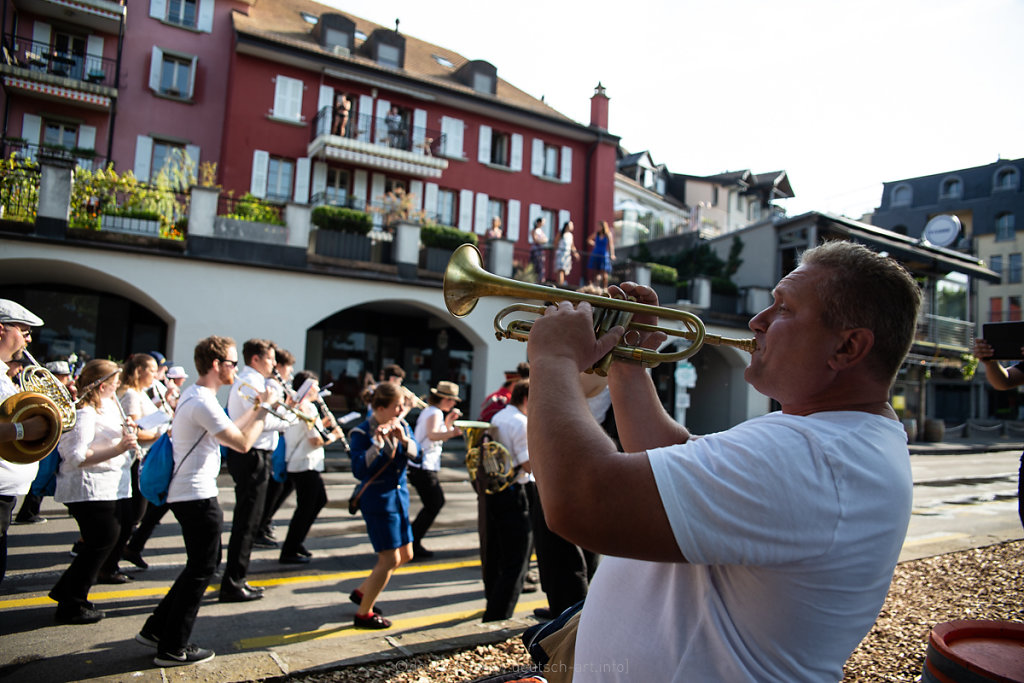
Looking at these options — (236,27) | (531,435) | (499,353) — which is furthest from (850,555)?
(236,27)

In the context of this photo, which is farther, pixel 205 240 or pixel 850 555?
pixel 205 240

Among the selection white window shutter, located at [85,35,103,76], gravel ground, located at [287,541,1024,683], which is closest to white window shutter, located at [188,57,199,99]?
white window shutter, located at [85,35,103,76]

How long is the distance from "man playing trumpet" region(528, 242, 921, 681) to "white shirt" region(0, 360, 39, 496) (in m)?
3.83

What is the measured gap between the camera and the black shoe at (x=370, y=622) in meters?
5.08

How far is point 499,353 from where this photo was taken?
17.6 m

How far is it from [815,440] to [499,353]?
16.2 meters

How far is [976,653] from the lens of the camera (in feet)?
9.48

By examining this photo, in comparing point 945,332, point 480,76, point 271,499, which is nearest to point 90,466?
point 271,499

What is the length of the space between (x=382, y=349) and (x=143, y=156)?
9.20 meters

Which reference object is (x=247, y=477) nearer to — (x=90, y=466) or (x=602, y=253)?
(x=90, y=466)

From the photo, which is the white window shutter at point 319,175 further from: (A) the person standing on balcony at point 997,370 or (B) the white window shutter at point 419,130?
(A) the person standing on balcony at point 997,370

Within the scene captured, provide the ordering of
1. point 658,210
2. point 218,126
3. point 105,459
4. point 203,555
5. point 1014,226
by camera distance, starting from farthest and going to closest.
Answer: point 1014,226
point 658,210
point 218,126
point 105,459
point 203,555

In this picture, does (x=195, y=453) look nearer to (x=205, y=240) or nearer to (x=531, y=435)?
(x=531, y=435)

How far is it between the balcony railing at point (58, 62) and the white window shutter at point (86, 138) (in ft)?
4.49
